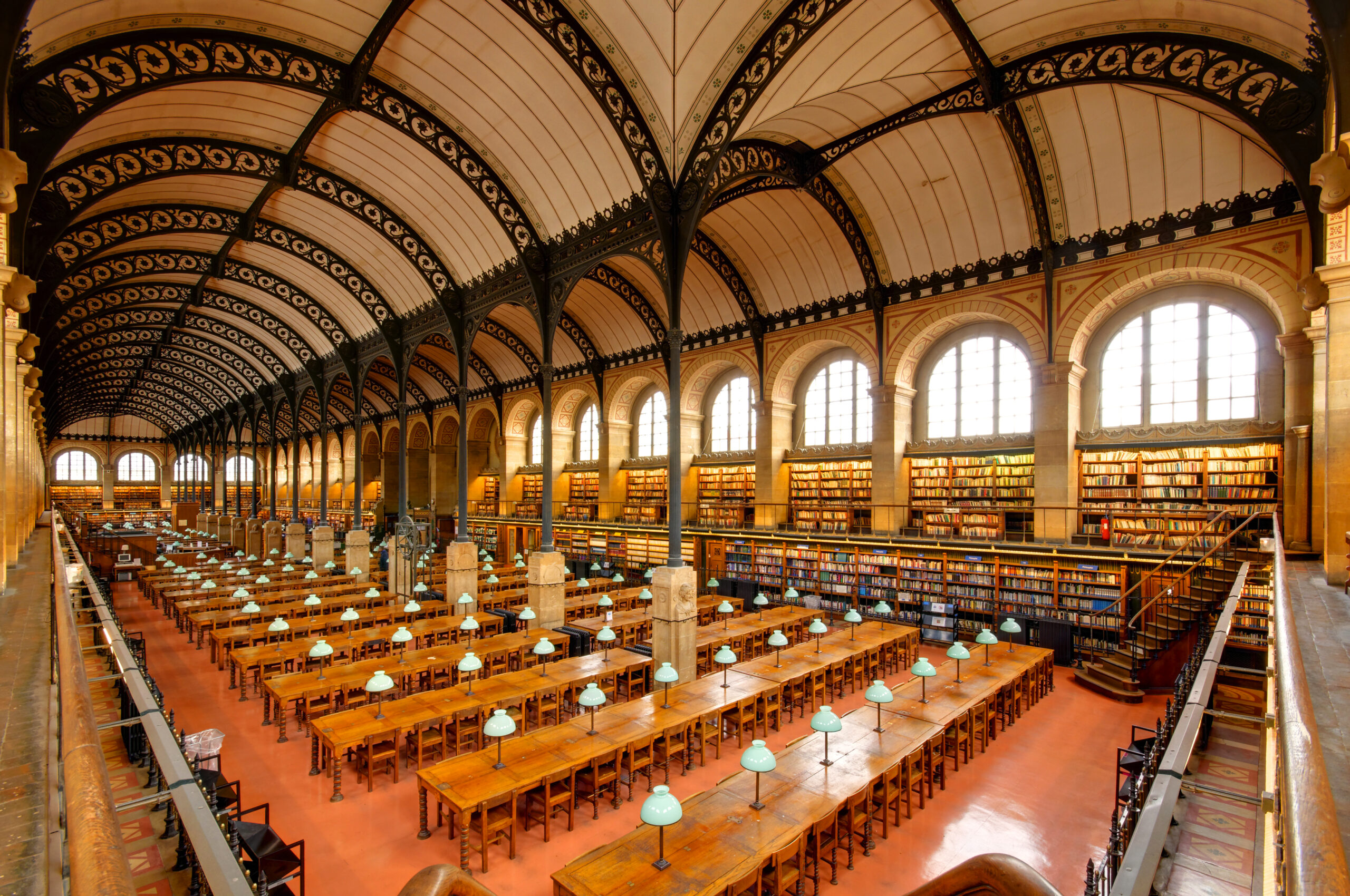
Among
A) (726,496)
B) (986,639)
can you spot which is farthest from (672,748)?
(726,496)

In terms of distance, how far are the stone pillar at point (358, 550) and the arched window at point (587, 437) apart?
927 cm

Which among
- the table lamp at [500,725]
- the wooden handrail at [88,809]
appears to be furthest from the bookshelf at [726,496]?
the wooden handrail at [88,809]

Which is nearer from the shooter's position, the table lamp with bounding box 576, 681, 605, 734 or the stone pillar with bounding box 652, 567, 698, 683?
the table lamp with bounding box 576, 681, 605, 734

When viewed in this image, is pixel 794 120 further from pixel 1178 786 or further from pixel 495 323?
pixel 495 323

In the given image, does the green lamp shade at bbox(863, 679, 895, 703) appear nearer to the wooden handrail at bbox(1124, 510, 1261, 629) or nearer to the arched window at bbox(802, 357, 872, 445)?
the wooden handrail at bbox(1124, 510, 1261, 629)

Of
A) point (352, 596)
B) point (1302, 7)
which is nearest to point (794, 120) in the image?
point (1302, 7)

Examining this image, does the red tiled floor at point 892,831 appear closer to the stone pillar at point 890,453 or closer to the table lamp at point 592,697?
the table lamp at point 592,697

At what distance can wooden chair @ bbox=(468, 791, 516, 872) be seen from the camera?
6.59 m

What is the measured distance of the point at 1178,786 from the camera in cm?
197

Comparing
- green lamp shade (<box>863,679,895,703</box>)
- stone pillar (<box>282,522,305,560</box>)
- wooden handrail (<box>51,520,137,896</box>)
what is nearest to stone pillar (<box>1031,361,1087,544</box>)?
green lamp shade (<box>863,679,895,703</box>)

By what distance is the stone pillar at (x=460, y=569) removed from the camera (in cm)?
1695

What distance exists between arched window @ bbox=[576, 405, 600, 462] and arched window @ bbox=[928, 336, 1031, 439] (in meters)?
14.5

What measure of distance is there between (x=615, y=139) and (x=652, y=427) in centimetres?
1452

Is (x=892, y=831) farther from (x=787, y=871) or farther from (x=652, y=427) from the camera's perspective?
(x=652, y=427)
